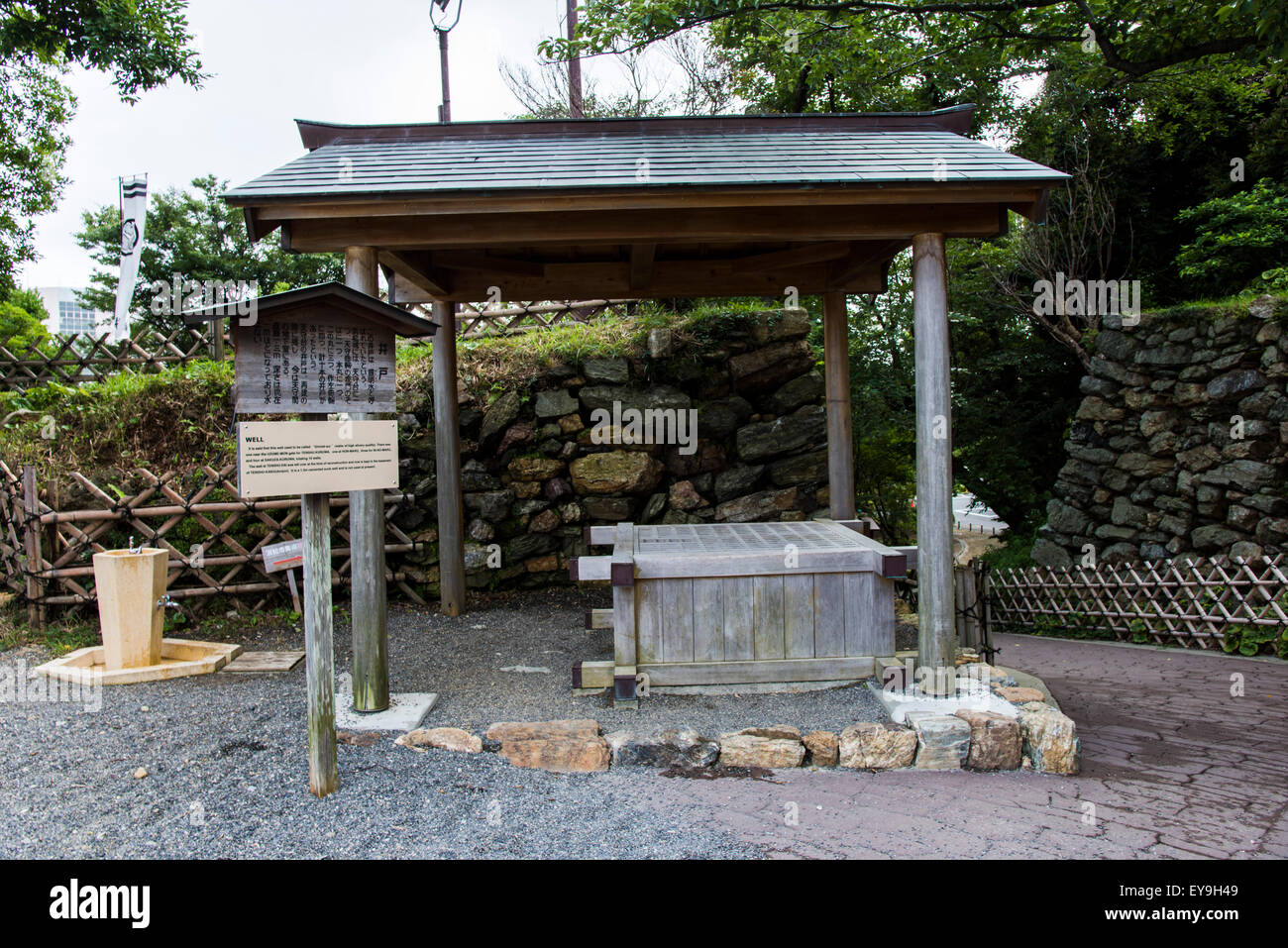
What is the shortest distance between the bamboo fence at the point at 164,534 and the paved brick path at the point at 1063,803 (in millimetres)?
4562

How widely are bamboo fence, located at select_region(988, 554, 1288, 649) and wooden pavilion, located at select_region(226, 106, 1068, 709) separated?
12.1 feet

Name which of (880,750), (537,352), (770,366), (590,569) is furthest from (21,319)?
(880,750)

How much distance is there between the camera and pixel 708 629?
482cm

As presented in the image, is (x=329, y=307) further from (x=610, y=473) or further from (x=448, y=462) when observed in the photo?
(x=610, y=473)

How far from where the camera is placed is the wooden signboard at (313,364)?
134 inches

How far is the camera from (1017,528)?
1259cm

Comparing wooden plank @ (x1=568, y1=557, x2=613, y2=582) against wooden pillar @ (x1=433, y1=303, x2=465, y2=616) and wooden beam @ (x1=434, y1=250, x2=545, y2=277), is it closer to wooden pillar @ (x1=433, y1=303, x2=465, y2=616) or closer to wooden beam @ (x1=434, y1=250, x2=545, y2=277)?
wooden pillar @ (x1=433, y1=303, x2=465, y2=616)

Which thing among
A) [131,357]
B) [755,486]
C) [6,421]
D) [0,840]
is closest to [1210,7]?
[755,486]

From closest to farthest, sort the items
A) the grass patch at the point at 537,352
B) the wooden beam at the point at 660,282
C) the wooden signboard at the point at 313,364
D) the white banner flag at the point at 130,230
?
1. the wooden signboard at the point at 313,364
2. the wooden beam at the point at 660,282
3. the grass patch at the point at 537,352
4. the white banner flag at the point at 130,230

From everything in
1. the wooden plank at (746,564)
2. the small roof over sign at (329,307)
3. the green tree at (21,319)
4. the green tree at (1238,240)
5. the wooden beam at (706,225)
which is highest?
the green tree at (21,319)

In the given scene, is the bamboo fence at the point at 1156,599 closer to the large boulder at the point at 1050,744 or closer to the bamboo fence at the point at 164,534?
the large boulder at the point at 1050,744

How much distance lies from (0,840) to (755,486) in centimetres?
681

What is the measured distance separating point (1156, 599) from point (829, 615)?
627 cm

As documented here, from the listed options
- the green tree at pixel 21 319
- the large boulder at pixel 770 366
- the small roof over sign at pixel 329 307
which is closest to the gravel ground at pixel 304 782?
the small roof over sign at pixel 329 307
